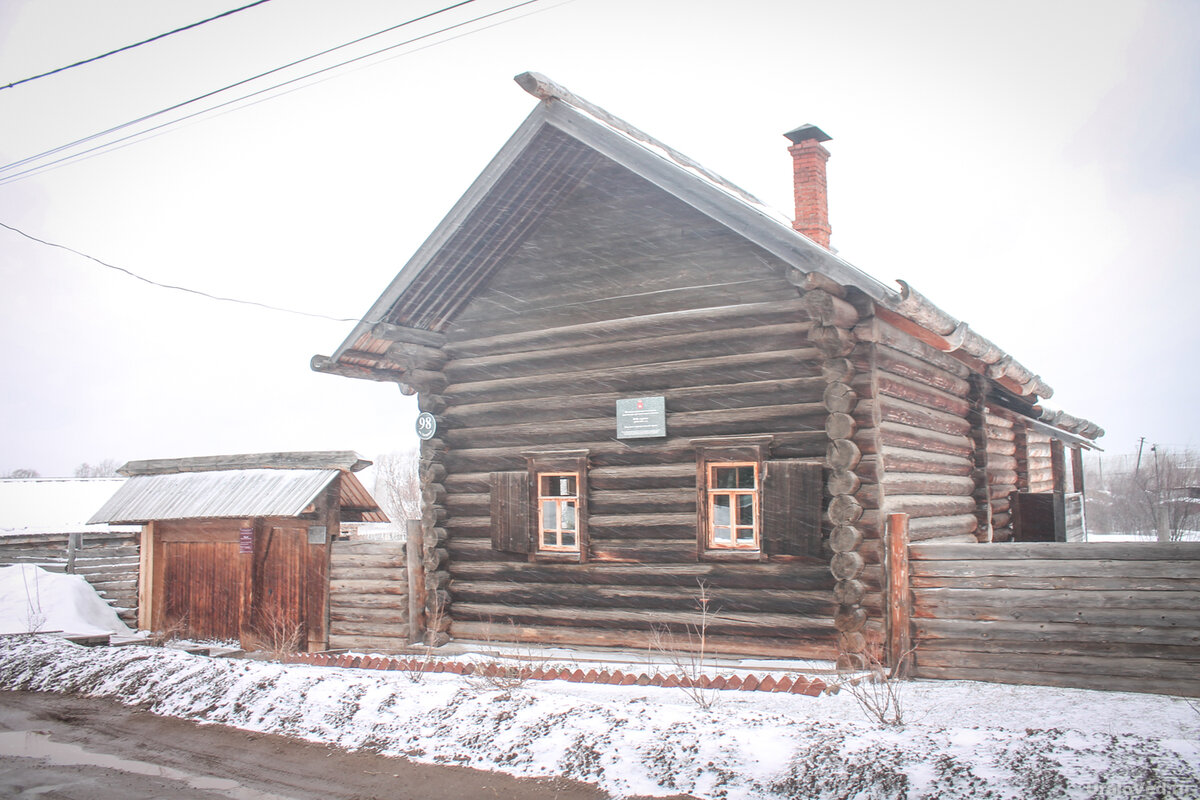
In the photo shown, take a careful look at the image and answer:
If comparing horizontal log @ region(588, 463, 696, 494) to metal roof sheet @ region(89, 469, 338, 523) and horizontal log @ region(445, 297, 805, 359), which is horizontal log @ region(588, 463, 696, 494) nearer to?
horizontal log @ region(445, 297, 805, 359)

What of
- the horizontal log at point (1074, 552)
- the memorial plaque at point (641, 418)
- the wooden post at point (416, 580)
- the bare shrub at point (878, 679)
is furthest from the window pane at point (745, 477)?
the wooden post at point (416, 580)

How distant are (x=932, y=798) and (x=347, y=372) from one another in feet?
35.8

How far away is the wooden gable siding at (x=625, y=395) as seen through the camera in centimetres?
1044

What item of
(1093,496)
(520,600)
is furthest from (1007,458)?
(1093,496)

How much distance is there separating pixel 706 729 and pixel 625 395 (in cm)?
596

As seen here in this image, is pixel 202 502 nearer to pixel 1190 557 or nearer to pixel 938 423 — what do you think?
pixel 938 423

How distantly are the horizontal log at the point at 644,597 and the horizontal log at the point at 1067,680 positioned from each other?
1495 mm

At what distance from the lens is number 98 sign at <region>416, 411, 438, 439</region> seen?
12.9 meters

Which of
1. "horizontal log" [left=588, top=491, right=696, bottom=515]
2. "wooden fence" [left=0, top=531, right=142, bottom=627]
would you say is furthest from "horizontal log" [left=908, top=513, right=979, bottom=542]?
"wooden fence" [left=0, top=531, right=142, bottom=627]

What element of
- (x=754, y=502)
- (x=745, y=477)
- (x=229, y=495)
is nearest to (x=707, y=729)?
(x=754, y=502)

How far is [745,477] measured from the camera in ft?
35.4

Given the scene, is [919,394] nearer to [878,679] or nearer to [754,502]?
[754,502]

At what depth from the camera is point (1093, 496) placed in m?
67.8

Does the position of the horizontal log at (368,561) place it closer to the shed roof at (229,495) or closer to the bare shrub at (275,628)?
the shed roof at (229,495)
